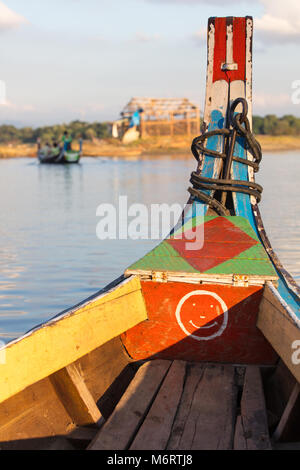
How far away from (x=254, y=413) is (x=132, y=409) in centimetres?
64

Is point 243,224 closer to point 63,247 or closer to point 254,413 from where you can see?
point 254,413

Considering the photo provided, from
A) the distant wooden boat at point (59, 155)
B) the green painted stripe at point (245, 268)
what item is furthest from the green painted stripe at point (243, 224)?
the distant wooden boat at point (59, 155)

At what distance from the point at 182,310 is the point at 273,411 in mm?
843

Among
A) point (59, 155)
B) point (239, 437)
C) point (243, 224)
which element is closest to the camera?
point (239, 437)

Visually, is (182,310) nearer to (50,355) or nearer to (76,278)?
(50,355)

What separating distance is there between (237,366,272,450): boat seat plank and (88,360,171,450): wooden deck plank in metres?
0.51

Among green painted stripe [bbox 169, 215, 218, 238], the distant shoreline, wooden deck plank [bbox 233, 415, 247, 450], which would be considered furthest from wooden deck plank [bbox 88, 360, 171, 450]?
the distant shoreline

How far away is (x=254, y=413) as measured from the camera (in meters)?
3.01

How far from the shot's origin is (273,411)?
11.1 ft

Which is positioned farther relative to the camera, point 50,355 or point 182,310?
point 182,310

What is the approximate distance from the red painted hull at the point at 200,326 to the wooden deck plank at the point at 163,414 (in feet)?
0.55

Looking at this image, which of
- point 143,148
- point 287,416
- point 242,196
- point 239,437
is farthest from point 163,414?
point 143,148

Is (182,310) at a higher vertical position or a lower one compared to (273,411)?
higher

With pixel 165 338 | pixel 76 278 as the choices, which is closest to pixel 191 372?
pixel 165 338
